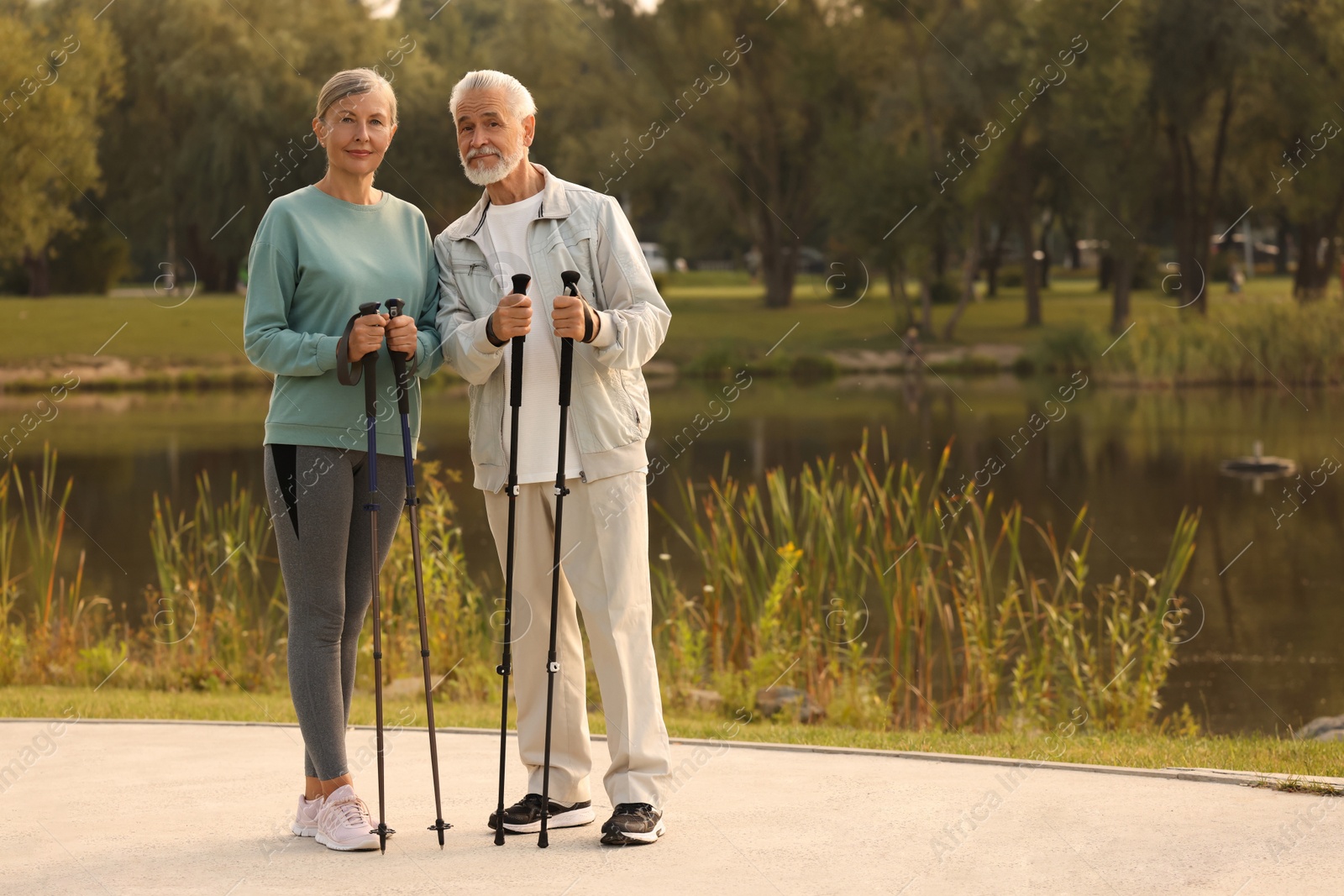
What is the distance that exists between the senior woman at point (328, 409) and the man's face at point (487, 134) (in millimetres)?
187

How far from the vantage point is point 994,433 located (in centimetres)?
2131

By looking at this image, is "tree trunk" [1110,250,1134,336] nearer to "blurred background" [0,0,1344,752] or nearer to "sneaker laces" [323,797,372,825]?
"blurred background" [0,0,1344,752]

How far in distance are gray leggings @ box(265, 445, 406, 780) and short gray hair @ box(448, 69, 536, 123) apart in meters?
0.92

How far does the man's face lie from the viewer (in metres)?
3.93

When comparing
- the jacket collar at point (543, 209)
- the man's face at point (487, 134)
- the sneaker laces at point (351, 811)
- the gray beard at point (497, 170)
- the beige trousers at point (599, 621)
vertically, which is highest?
the man's face at point (487, 134)

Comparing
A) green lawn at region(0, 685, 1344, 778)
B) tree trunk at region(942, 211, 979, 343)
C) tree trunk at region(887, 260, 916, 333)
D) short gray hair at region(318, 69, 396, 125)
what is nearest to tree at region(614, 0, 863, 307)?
tree trunk at region(942, 211, 979, 343)

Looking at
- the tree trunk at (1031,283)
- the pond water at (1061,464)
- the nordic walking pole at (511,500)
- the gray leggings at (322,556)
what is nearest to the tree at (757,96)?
the tree trunk at (1031,283)

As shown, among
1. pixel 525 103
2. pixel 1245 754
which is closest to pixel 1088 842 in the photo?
pixel 1245 754

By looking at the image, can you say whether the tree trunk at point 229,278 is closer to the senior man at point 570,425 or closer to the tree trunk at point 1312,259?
the tree trunk at point 1312,259

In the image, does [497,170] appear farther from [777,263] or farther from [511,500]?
[777,263]

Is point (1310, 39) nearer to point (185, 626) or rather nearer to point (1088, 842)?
point (185, 626)

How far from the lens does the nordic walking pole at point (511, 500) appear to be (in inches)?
151

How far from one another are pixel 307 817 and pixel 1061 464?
49.7 feet

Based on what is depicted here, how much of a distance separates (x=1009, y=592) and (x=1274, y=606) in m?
4.35
